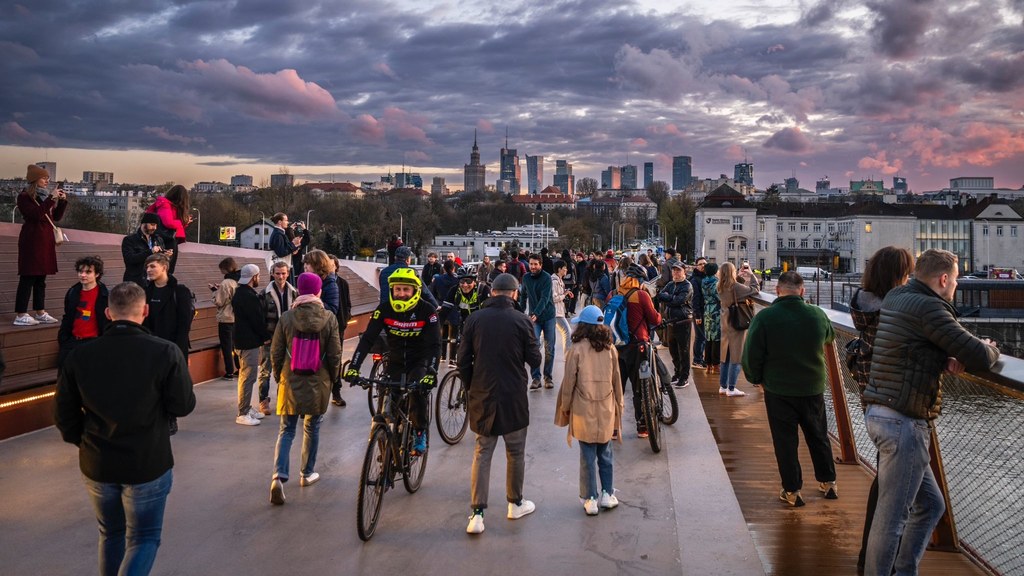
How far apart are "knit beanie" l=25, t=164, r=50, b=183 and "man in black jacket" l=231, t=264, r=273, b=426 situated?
2786 millimetres

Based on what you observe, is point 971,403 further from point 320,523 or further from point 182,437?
point 182,437

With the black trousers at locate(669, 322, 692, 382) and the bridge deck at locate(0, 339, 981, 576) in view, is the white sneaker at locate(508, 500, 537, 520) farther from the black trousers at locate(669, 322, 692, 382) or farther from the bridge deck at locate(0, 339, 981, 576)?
the black trousers at locate(669, 322, 692, 382)

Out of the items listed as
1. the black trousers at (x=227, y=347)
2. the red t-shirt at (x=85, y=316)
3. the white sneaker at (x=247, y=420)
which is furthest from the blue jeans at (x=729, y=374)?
the red t-shirt at (x=85, y=316)

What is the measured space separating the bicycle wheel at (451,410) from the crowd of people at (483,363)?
1251 millimetres

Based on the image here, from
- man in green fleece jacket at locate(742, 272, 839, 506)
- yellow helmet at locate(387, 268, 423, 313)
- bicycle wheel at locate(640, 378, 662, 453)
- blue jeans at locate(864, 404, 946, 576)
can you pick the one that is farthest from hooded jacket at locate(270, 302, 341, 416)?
blue jeans at locate(864, 404, 946, 576)

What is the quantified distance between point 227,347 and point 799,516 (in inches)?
335

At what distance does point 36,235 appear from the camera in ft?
30.1

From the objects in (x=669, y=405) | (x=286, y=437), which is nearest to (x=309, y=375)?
(x=286, y=437)

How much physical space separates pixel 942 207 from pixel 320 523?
119932 millimetres

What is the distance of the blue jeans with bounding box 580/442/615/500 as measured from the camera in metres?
5.77

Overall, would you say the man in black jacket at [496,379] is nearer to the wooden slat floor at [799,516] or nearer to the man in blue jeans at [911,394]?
the wooden slat floor at [799,516]

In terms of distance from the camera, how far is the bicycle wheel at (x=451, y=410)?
26.3ft

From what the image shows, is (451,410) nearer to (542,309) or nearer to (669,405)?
(669,405)

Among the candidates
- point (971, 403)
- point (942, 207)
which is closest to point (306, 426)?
point (971, 403)
